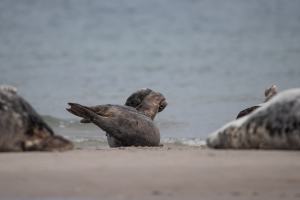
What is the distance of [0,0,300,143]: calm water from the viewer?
58.7 feet

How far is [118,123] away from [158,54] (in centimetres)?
1894

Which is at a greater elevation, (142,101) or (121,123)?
(142,101)

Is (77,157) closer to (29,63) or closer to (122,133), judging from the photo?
(122,133)

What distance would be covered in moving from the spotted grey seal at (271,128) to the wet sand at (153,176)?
202mm

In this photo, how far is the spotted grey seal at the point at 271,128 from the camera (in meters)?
7.41

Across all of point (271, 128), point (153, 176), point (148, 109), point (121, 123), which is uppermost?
point (148, 109)

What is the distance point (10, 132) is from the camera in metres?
7.48

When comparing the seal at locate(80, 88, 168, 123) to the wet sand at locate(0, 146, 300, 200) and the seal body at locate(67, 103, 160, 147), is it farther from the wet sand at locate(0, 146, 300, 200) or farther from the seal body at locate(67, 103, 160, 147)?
the wet sand at locate(0, 146, 300, 200)

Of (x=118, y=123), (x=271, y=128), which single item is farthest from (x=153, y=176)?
(x=118, y=123)

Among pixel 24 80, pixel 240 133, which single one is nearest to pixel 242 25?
pixel 24 80

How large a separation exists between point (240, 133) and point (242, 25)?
31.4 meters

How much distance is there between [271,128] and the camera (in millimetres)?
7516

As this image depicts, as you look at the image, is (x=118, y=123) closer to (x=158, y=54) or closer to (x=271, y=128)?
(x=271, y=128)

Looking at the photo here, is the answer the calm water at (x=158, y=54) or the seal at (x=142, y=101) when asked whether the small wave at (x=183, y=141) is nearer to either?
the calm water at (x=158, y=54)
